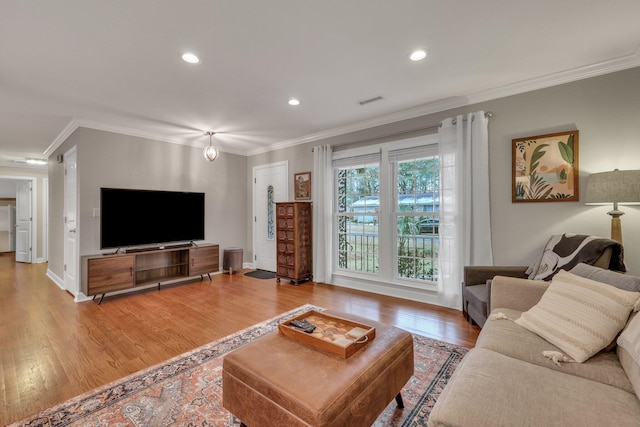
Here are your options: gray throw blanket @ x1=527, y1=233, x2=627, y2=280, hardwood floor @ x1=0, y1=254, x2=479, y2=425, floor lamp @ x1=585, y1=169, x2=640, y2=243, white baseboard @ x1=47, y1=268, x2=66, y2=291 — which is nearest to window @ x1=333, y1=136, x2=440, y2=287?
hardwood floor @ x1=0, y1=254, x2=479, y2=425

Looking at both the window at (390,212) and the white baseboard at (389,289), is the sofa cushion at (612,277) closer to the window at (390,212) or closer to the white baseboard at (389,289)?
the white baseboard at (389,289)

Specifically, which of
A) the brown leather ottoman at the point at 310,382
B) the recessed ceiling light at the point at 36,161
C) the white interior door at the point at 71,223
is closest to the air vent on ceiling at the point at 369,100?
the brown leather ottoman at the point at 310,382

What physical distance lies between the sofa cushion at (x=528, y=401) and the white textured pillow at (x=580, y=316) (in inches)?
10.3

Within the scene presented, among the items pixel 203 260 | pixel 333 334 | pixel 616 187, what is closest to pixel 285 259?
pixel 203 260

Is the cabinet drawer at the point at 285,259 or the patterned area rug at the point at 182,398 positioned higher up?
the cabinet drawer at the point at 285,259

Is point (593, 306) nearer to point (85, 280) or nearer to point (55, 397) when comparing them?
point (55, 397)

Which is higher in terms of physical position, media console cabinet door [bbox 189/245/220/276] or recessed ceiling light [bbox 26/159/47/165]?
recessed ceiling light [bbox 26/159/47/165]

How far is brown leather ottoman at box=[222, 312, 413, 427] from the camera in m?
1.17

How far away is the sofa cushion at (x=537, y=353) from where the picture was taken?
1246 mm

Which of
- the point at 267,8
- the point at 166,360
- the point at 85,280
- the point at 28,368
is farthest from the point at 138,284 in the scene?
the point at 267,8

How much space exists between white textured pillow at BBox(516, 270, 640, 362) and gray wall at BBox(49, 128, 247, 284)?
4990mm

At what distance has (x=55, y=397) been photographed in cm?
184

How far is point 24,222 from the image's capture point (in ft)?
22.9

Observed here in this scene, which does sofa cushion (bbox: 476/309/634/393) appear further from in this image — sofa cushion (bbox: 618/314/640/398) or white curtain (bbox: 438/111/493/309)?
white curtain (bbox: 438/111/493/309)
